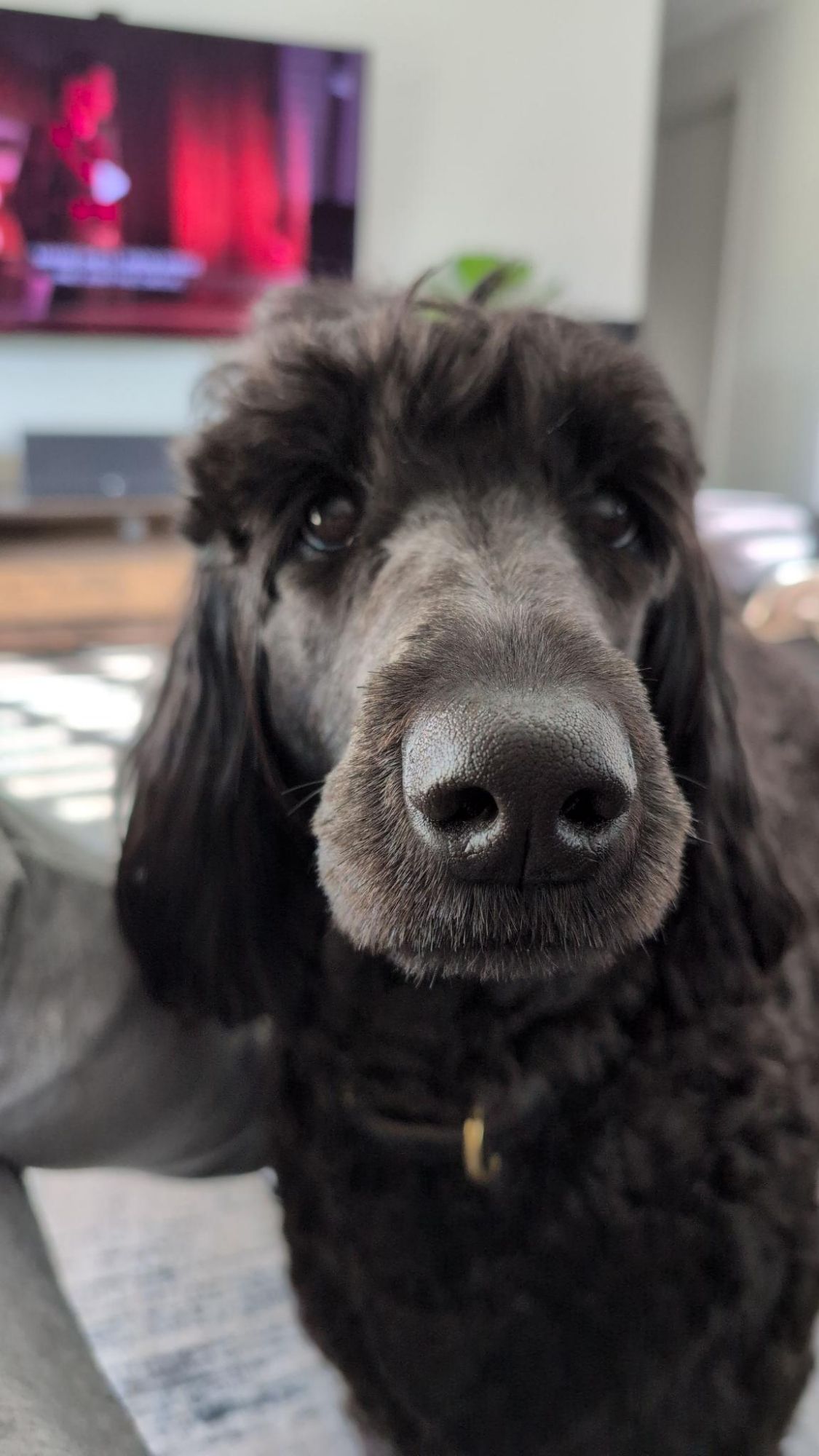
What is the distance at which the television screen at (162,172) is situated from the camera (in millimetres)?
3818

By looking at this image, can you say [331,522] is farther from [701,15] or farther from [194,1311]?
[701,15]

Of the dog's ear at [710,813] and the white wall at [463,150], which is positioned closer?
the dog's ear at [710,813]

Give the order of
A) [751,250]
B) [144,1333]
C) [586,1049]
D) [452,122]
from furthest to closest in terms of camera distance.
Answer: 1. [751,250]
2. [452,122]
3. [144,1333]
4. [586,1049]

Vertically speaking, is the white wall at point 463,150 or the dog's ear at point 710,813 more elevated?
the white wall at point 463,150

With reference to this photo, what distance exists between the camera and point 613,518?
840 millimetres

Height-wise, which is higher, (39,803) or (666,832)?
(666,832)

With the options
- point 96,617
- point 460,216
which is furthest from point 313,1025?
point 460,216

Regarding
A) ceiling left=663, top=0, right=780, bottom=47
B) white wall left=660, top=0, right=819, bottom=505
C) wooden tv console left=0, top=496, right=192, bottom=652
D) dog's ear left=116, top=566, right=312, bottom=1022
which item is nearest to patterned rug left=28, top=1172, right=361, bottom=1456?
dog's ear left=116, top=566, right=312, bottom=1022

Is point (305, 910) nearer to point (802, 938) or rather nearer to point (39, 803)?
point (802, 938)

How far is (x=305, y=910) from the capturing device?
915 mm

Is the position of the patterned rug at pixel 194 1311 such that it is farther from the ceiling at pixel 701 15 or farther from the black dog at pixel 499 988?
the ceiling at pixel 701 15

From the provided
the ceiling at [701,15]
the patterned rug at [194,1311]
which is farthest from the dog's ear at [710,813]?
the ceiling at [701,15]

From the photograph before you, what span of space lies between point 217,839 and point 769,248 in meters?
5.20

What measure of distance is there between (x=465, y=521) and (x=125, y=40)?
393 centimetres
